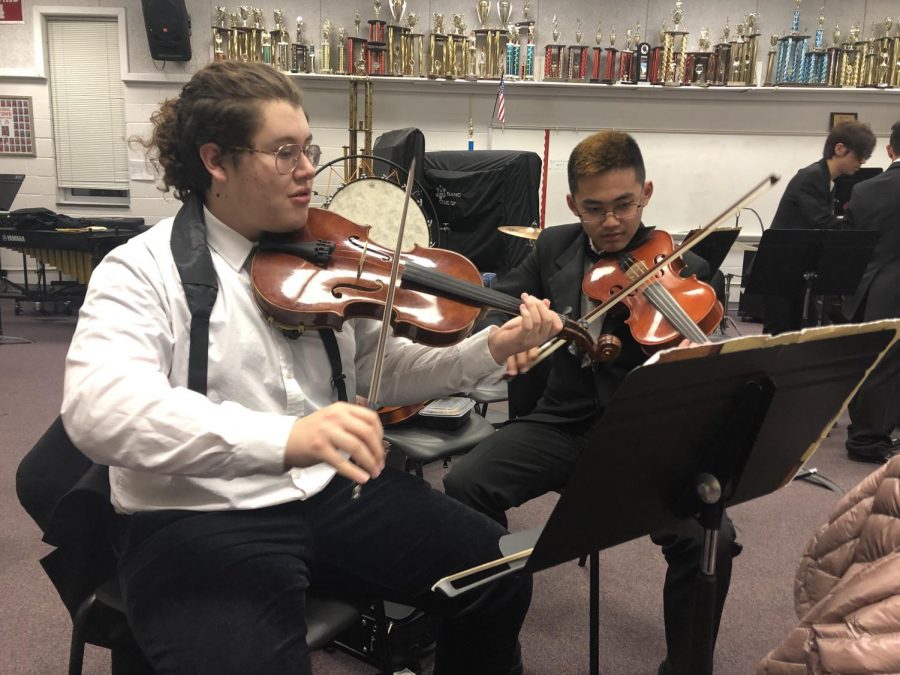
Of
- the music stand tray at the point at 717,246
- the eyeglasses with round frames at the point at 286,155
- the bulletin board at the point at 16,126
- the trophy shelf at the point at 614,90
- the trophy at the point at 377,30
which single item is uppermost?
the trophy at the point at 377,30

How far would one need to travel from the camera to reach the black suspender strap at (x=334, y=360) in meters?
1.34

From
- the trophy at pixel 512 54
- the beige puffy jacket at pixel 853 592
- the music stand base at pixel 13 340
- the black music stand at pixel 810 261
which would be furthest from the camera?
the trophy at pixel 512 54

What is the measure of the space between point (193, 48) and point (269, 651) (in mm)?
6289

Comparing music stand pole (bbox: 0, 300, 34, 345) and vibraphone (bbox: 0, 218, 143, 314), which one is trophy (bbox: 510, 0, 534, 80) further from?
music stand pole (bbox: 0, 300, 34, 345)

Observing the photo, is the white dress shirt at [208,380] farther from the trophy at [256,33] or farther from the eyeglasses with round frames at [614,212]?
the trophy at [256,33]

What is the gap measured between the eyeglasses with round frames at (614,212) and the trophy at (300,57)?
4.94 meters

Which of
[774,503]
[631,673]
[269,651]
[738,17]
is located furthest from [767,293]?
[738,17]

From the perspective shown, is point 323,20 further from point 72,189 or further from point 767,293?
point 767,293

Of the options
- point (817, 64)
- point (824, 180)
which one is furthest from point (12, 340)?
point (817, 64)

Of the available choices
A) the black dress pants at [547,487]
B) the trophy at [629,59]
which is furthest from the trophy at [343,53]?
A: the black dress pants at [547,487]

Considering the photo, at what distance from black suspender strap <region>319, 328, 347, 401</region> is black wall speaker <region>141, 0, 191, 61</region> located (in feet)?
18.1

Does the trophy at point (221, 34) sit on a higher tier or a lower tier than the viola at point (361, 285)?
higher

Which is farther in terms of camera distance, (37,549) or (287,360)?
(37,549)

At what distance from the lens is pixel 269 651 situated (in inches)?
39.1
